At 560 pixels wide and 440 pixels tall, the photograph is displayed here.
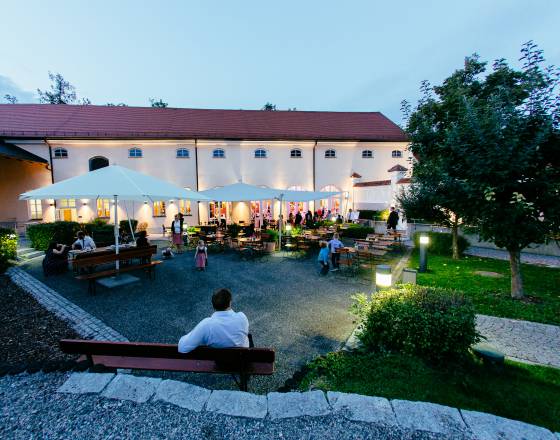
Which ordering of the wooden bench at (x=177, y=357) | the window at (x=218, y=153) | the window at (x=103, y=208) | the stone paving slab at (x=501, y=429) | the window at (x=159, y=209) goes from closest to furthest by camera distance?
1. the stone paving slab at (x=501, y=429)
2. the wooden bench at (x=177, y=357)
3. the window at (x=103, y=208)
4. the window at (x=159, y=209)
5. the window at (x=218, y=153)

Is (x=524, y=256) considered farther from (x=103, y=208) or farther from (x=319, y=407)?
(x=103, y=208)

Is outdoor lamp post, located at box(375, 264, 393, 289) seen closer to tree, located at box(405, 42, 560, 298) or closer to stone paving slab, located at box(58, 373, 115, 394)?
tree, located at box(405, 42, 560, 298)

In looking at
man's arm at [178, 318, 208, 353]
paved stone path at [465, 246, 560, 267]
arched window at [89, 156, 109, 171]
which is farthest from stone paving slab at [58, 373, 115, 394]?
arched window at [89, 156, 109, 171]

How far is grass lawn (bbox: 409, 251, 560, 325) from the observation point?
5773mm

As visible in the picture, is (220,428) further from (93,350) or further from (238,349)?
(93,350)

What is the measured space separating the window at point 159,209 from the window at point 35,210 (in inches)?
296

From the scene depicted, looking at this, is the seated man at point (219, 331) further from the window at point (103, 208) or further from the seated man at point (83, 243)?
the window at point (103, 208)

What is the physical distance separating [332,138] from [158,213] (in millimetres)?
14460

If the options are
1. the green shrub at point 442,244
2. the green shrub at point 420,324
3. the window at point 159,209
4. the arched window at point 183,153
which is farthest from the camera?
the arched window at point 183,153

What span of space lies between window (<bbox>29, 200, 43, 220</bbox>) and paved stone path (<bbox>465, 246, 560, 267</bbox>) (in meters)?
25.8

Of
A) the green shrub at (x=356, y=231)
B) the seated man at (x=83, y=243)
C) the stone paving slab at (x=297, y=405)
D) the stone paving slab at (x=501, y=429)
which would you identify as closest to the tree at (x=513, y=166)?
the stone paving slab at (x=501, y=429)

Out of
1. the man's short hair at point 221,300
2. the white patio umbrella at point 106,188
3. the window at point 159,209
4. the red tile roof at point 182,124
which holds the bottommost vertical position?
the man's short hair at point 221,300

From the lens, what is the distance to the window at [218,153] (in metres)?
20.1

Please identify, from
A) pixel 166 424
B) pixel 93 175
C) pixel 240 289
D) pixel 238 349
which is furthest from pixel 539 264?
pixel 93 175
